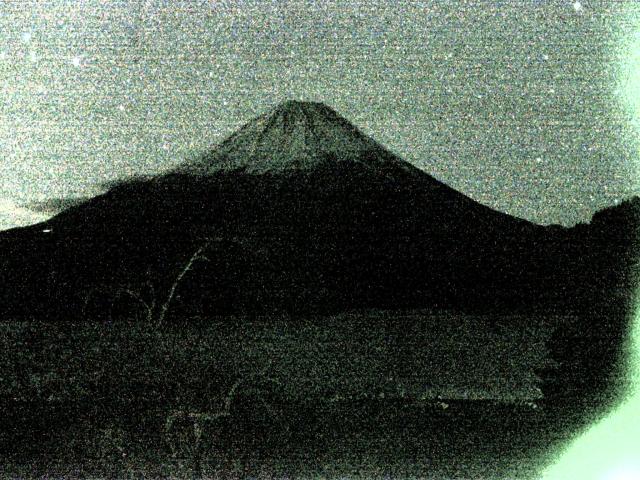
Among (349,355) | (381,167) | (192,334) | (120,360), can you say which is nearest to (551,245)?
(349,355)

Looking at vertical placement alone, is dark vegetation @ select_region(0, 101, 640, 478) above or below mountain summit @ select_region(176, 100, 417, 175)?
below

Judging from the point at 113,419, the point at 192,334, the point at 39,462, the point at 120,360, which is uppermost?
the point at 192,334

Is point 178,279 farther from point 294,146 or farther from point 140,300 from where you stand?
point 294,146

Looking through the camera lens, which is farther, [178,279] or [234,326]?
[178,279]

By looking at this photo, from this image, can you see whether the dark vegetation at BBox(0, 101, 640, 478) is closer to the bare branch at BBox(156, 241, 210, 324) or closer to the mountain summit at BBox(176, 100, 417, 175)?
the bare branch at BBox(156, 241, 210, 324)

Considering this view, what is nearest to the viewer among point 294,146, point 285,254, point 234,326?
point 234,326

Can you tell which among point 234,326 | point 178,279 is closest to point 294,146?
point 178,279

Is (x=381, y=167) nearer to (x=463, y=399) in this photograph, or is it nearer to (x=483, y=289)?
(x=483, y=289)

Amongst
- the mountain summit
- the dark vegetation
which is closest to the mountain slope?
the dark vegetation
